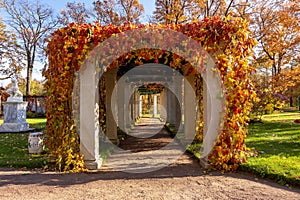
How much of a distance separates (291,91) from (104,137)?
1746 cm

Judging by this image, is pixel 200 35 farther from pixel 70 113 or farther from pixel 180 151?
pixel 180 151

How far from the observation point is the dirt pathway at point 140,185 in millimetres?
3305

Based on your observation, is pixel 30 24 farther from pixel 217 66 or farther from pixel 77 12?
pixel 217 66

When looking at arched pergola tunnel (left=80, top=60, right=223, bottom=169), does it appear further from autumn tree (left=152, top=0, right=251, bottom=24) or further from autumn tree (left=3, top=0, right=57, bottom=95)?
autumn tree (left=3, top=0, right=57, bottom=95)

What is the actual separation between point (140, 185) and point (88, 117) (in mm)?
1621

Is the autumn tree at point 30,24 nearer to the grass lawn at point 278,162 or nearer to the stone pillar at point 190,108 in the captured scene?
the stone pillar at point 190,108

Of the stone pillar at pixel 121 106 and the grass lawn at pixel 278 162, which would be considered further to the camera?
the stone pillar at pixel 121 106

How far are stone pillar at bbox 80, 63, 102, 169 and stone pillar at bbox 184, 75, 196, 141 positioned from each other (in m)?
3.42

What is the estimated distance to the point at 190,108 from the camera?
290 inches

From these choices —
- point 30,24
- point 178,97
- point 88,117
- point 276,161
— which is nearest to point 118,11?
point 178,97

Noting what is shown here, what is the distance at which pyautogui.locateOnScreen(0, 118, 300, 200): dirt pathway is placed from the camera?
330cm

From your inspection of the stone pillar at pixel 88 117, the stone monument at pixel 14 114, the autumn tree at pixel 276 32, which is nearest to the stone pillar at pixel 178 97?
the autumn tree at pixel 276 32

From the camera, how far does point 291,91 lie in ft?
64.8

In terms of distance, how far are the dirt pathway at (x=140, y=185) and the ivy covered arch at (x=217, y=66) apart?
0.39 metres
